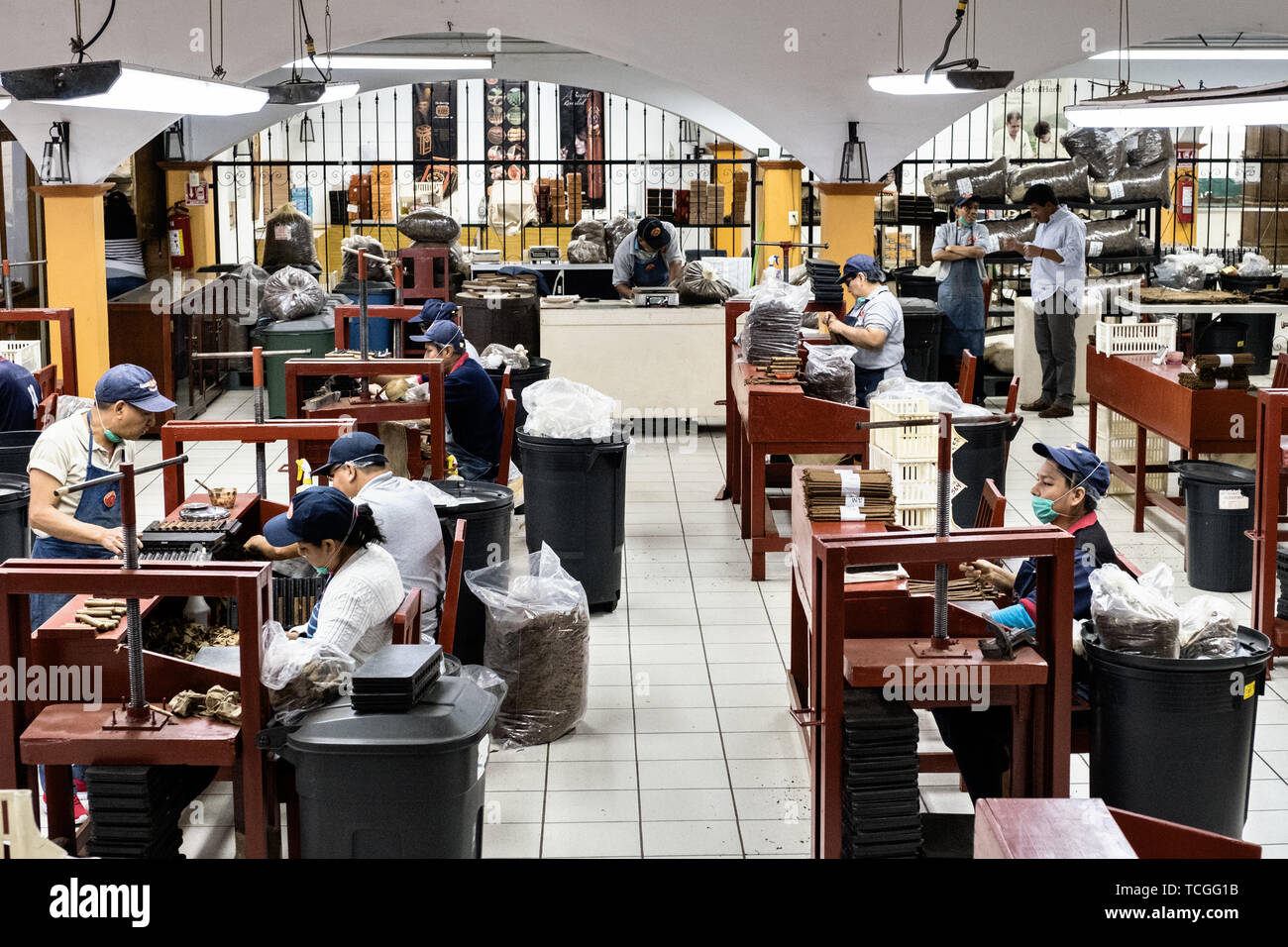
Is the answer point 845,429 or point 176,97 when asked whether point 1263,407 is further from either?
point 176,97

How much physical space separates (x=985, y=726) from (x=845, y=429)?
3609mm

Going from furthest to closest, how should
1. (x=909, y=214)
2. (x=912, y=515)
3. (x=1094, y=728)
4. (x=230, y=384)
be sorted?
(x=909, y=214)
(x=230, y=384)
(x=912, y=515)
(x=1094, y=728)

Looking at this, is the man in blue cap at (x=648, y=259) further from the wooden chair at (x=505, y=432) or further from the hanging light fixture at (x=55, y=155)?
the hanging light fixture at (x=55, y=155)

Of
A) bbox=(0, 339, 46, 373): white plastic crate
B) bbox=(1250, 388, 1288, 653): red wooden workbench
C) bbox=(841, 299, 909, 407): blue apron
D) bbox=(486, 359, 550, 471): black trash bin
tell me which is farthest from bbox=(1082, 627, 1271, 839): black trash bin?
bbox=(0, 339, 46, 373): white plastic crate

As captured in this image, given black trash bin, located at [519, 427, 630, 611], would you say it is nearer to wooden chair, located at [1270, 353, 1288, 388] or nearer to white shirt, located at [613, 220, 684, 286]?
wooden chair, located at [1270, 353, 1288, 388]

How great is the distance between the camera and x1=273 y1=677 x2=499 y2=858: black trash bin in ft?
12.7

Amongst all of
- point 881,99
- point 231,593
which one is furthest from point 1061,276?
point 231,593

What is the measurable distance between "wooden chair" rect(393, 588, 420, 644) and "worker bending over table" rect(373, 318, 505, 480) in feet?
10.7

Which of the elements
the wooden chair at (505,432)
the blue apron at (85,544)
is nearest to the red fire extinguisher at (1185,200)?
the wooden chair at (505,432)

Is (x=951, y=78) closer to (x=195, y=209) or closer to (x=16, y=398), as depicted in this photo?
(x=16, y=398)

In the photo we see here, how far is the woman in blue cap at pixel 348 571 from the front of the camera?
4.50 meters

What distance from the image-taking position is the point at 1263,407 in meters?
6.76

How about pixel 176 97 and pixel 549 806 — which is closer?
pixel 549 806

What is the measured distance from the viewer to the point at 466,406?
27.6 feet
